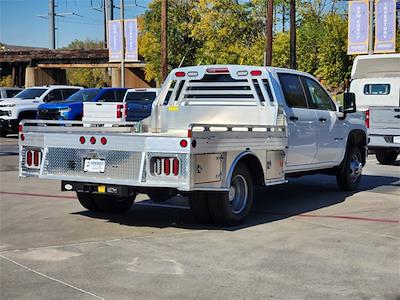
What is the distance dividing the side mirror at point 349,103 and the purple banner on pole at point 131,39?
1034 inches

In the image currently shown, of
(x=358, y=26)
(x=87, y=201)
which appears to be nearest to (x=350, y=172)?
(x=87, y=201)

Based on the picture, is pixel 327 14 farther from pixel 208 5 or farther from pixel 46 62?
pixel 46 62

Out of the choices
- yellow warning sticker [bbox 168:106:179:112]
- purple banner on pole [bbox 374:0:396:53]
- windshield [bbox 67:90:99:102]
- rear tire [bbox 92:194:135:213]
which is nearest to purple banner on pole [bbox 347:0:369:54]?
purple banner on pole [bbox 374:0:396:53]

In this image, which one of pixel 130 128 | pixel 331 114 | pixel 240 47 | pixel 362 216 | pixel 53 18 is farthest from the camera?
pixel 53 18

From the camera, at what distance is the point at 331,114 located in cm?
1048

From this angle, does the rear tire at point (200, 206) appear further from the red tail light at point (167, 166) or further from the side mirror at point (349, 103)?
the side mirror at point (349, 103)

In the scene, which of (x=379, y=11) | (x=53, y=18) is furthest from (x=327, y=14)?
(x=53, y=18)

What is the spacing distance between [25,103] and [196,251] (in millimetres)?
19000

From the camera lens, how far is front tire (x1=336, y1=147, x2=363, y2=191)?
11.1 meters

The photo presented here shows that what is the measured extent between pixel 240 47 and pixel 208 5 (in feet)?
13.6

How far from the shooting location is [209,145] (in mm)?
7191

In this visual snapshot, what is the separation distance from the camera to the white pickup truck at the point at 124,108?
20656 millimetres

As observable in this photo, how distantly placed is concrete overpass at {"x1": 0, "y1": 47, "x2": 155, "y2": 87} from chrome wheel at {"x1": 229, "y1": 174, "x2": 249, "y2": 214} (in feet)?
173

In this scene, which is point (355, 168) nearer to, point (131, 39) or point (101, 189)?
point (101, 189)
